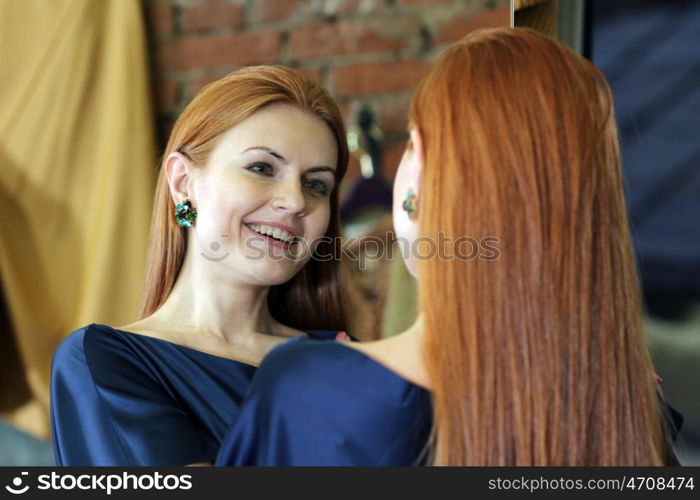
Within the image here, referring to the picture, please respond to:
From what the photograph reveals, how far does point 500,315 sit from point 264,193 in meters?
0.42

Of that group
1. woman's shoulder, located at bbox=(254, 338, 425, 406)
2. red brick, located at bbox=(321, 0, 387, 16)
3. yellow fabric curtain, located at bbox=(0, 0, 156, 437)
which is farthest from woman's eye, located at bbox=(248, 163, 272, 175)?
red brick, located at bbox=(321, 0, 387, 16)

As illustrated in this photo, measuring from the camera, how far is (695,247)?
1.61m

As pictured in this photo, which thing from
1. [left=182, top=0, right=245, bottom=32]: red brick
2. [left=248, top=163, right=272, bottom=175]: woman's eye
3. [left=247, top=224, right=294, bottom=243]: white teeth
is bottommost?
[left=247, top=224, right=294, bottom=243]: white teeth

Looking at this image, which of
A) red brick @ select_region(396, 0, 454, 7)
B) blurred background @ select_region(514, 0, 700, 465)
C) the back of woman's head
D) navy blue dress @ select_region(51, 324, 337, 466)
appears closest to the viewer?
the back of woman's head

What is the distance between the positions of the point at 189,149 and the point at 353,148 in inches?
19.8

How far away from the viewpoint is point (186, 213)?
3.88 feet

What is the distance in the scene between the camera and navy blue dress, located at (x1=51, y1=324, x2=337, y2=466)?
3.24 ft

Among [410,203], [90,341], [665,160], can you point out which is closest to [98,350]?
[90,341]

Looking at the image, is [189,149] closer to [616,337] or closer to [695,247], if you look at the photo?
[616,337]

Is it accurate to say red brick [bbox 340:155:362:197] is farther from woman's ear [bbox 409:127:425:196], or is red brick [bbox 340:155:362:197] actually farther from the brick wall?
woman's ear [bbox 409:127:425:196]

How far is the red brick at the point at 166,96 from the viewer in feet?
5.83

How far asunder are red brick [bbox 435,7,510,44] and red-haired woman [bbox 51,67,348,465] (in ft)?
1.94

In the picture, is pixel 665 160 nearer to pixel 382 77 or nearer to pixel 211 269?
pixel 382 77

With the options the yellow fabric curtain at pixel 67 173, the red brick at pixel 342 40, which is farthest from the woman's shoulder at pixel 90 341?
the red brick at pixel 342 40
